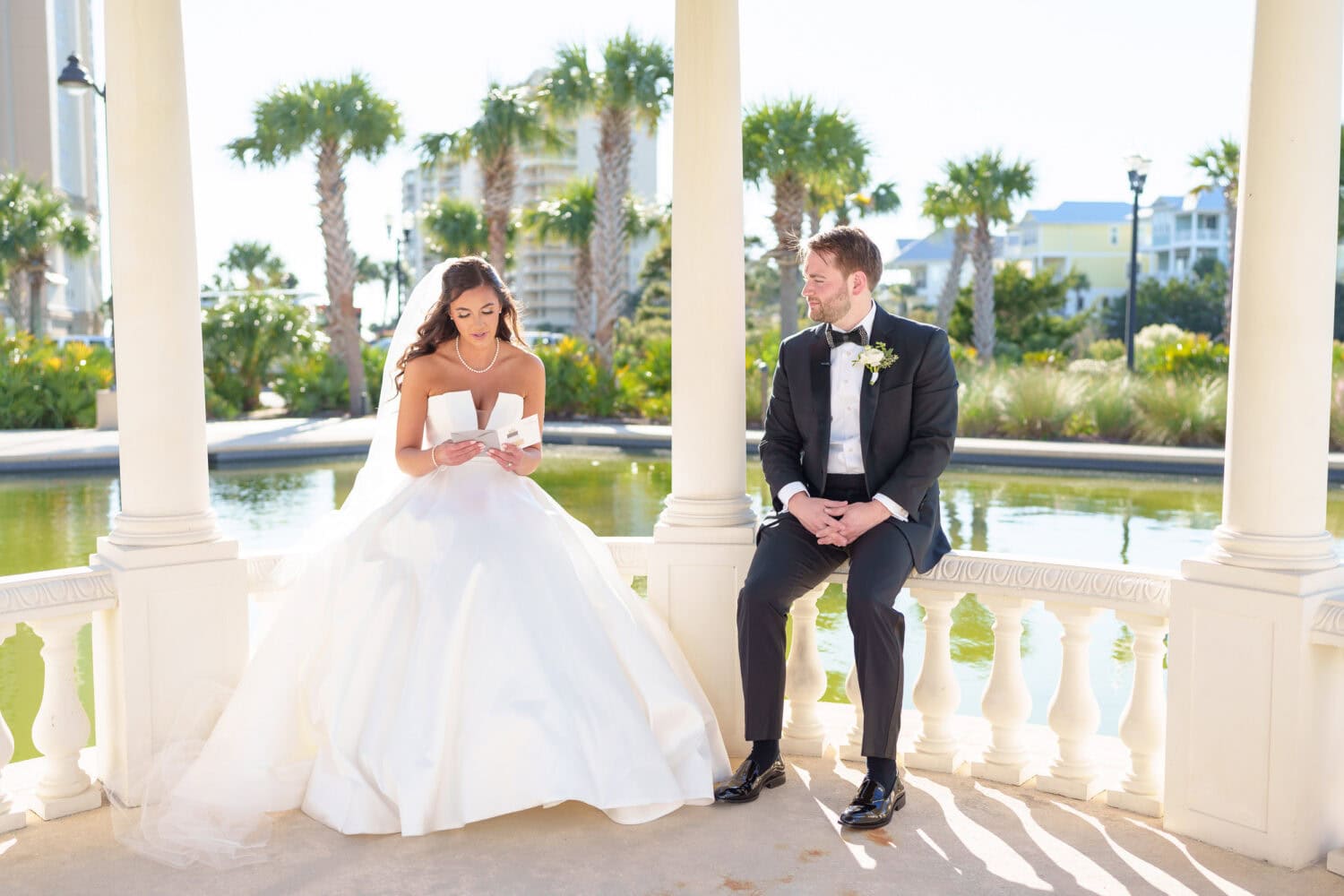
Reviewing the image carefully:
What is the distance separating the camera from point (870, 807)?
3498mm

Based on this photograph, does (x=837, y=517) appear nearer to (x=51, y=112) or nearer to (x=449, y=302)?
(x=449, y=302)

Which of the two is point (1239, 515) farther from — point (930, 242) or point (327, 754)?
point (930, 242)

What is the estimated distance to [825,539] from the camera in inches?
146

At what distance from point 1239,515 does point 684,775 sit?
5.77ft

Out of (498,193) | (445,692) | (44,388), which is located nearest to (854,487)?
(445,692)

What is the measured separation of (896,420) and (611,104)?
71.3 ft

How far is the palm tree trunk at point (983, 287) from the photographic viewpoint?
2973 centimetres

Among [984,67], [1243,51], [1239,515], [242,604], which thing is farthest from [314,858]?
[984,67]

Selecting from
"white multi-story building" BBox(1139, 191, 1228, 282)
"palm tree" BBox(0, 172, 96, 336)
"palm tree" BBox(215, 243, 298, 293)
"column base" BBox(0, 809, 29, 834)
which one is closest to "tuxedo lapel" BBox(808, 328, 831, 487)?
"column base" BBox(0, 809, 29, 834)

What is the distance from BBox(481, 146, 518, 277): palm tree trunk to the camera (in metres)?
26.2

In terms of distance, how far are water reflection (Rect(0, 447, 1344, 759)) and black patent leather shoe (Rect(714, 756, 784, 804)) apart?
2.55 meters

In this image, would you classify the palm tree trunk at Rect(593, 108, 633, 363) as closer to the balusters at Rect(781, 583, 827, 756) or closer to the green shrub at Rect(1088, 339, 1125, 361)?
the green shrub at Rect(1088, 339, 1125, 361)

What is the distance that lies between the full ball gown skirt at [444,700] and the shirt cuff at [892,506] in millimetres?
829

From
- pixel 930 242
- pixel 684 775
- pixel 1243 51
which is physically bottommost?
pixel 684 775
